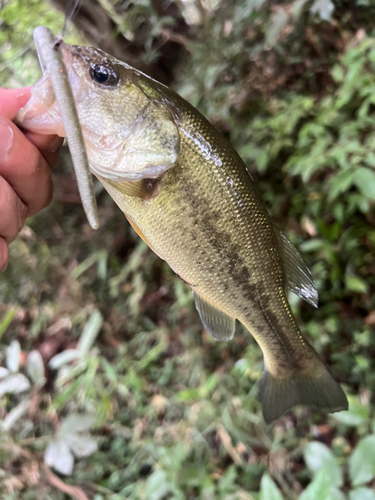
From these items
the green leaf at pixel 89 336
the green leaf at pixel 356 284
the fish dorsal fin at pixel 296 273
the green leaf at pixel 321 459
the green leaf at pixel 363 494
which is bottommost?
the green leaf at pixel 89 336

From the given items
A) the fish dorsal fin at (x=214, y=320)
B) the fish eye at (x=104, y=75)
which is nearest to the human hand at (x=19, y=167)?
the fish eye at (x=104, y=75)

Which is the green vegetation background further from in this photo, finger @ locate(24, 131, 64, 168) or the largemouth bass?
finger @ locate(24, 131, 64, 168)

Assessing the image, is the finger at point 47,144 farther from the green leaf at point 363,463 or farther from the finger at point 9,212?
the green leaf at point 363,463

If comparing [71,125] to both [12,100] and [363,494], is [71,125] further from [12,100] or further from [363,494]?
[363,494]

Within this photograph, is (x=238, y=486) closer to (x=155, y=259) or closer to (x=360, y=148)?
(x=155, y=259)

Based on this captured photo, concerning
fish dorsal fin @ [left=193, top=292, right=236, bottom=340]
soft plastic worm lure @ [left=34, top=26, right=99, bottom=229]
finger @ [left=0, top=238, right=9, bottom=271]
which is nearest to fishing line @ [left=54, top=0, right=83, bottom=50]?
soft plastic worm lure @ [left=34, top=26, right=99, bottom=229]

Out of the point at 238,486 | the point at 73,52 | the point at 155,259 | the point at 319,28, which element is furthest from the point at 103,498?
the point at 319,28
